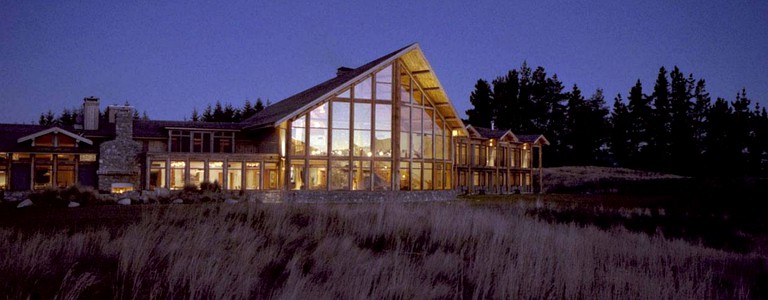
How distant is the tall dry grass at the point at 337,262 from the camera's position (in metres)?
6.12

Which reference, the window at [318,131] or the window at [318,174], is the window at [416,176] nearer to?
the window at [318,174]

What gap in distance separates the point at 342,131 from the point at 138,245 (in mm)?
21587

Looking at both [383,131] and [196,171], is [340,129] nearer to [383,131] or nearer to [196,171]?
[383,131]

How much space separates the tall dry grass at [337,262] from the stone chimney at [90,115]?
78.0ft

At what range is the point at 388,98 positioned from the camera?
29484mm

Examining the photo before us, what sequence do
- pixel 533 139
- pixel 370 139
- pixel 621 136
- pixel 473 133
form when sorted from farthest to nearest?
pixel 621 136 < pixel 533 139 < pixel 473 133 < pixel 370 139

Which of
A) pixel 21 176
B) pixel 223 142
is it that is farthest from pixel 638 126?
pixel 21 176

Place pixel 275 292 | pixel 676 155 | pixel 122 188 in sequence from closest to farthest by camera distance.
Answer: pixel 275 292, pixel 122 188, pixel 676 155

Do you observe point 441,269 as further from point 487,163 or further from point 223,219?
point 487,163

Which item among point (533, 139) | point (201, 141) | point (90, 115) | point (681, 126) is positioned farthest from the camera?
point (681, 126)

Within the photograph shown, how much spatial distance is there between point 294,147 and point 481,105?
42.7 metres

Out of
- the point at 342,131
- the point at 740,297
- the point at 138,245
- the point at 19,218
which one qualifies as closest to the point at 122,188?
the point at 342,131

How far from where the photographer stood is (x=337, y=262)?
24.3ft

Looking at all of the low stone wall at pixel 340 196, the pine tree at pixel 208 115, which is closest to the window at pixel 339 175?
the low stone wall at pixel 340 196
